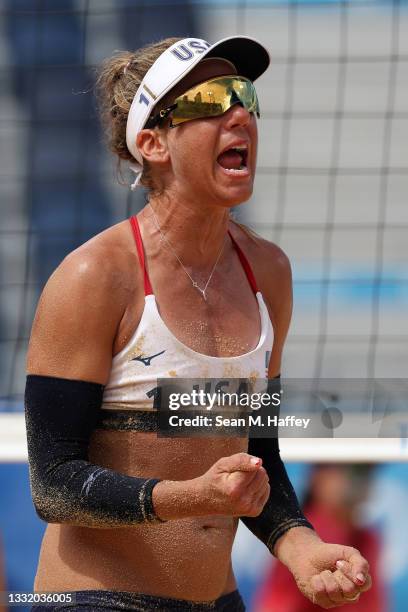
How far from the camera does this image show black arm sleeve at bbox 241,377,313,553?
2107 mm

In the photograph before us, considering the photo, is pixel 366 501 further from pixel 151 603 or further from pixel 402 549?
pixel 151 603

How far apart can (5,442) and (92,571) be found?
1415 mm

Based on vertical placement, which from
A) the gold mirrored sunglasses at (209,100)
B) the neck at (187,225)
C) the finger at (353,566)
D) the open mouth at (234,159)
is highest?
the gold mirrored sunglasses at (209,100)

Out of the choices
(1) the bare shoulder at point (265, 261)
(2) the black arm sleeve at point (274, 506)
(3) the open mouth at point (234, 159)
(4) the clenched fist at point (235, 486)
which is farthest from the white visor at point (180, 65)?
(4) the clenched fist at point (235, 486)

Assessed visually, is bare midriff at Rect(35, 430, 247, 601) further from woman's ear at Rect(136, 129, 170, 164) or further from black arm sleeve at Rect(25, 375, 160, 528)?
woman's ear at Rect(136, 129, 170, 164)

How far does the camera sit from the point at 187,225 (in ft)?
6.77

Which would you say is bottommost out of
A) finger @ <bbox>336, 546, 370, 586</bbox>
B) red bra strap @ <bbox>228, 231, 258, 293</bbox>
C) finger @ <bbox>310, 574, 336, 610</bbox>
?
finger @ <bbox>310, 574, 336, 610</bbox>

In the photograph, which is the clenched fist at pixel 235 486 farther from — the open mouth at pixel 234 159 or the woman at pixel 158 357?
the open mouth at pixel 234 159

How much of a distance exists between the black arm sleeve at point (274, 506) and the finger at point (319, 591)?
0.63 ft

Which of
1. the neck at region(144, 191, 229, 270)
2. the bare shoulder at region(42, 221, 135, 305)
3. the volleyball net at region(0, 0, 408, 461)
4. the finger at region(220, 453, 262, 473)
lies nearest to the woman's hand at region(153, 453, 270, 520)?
the finger at region(220, 453, 262, 473)

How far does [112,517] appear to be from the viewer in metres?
1.81

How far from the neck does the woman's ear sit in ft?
0.23

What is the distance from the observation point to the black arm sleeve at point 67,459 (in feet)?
5.96

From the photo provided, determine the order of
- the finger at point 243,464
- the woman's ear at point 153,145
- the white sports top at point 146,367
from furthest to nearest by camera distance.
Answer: the woman's ear at point 153,145 < the white sports top at point 146,367 < the finger at point 243,464
